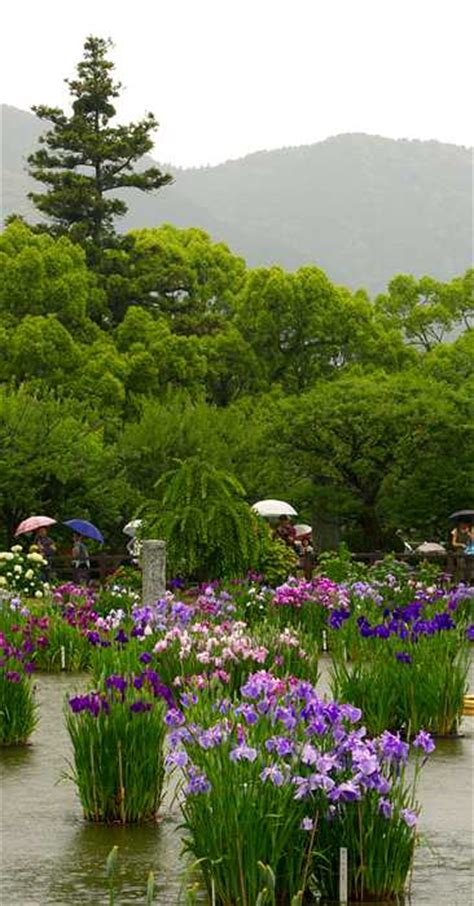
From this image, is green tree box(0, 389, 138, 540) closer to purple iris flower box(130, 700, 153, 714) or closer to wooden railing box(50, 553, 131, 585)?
wooden railing box(50, 553, 131, 585)

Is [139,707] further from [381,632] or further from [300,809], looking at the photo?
[381,632]

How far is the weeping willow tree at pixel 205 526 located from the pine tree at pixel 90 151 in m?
26.8

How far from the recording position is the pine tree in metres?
52.9

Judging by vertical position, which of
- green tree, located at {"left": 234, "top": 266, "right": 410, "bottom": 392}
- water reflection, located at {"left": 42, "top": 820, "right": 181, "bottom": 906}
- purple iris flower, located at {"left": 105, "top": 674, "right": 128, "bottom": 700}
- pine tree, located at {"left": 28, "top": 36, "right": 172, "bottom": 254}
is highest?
pine tree, located at {"left": 28, "top": 36, "right": 172, "bottom": 254}

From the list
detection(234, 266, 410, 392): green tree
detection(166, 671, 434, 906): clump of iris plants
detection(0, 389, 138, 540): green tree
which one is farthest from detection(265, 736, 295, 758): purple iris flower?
detection(234, 266, 410, 392): green tree

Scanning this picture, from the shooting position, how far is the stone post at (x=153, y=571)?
69.6 ft

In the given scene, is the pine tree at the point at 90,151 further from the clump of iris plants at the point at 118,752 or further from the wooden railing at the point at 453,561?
the clump of iris plants at the point at 118,752

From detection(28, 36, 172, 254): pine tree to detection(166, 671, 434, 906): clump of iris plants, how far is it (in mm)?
45384

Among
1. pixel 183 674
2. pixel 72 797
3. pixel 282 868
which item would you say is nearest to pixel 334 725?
pixel 282 868

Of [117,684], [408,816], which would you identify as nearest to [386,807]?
[408,816]

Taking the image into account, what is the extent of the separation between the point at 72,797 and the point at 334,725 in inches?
126

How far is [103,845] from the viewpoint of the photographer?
358 inches

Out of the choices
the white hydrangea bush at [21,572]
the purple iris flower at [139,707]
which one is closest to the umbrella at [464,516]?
the white hydrangea bush at [21,572]

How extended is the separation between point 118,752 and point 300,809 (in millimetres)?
2163
